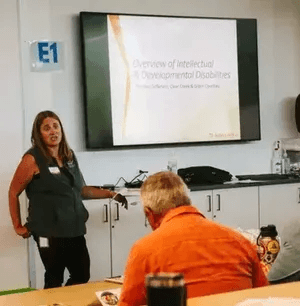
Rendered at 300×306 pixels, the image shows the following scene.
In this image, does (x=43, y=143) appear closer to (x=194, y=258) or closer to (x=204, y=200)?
(x=204, y=200)

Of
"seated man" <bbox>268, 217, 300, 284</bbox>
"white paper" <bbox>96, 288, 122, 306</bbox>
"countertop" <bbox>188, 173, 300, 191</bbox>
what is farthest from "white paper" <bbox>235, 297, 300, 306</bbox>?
"countertop" <bbox>188, 173, 300, 191</bbox>

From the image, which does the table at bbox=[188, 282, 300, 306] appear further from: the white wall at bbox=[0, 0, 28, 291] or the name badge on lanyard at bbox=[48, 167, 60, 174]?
the white wall at bbox=[0, 0, 28, 291]

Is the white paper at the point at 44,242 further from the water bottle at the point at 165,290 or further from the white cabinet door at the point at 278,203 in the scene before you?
the water bottle at the point at 165,290

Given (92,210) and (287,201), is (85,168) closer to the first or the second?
(92,210)

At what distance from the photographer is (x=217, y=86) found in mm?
5188

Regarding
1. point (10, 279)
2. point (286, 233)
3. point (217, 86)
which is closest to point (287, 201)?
point (217, 86)

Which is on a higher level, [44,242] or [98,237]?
[44,242]

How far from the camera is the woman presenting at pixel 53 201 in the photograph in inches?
142

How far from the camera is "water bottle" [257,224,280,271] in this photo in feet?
7.45

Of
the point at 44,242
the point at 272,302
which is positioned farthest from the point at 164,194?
the point at 44,242

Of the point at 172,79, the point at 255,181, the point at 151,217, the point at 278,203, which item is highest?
the point at 172,79

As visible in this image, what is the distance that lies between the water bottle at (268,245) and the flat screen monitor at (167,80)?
105 inches

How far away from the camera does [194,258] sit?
6.69 ft

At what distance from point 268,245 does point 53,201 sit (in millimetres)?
1730
